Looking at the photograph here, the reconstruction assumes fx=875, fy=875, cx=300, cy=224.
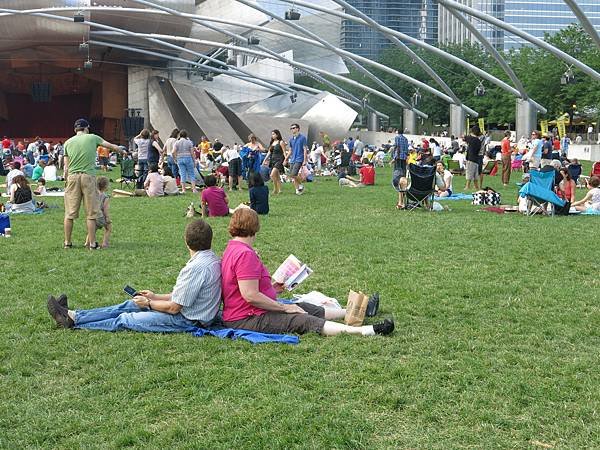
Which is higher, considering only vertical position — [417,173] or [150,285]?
[417,173]

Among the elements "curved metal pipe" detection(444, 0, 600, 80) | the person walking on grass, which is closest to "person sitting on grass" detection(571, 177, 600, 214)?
the person walking on grass

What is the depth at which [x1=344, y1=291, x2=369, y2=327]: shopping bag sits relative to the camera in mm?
6570

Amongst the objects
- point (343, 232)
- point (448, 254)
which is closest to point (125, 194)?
point (343, 232)

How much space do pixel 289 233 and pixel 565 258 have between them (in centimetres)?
420

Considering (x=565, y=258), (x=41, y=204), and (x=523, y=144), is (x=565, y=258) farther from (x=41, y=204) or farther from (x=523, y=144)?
(x=523, y=144)

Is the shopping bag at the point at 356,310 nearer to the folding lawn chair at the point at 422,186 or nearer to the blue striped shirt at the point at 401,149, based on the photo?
the folding lawn chair at the point at 422,186

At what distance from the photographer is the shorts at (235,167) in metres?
22.3

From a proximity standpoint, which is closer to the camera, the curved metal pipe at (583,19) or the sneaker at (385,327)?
the sneaker at (385,327)

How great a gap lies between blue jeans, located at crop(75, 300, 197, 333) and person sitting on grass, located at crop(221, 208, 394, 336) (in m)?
0.36

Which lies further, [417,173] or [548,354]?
[417,173]

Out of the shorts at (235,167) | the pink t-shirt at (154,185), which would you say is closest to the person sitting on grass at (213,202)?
the pink t-shirt at (154,185)

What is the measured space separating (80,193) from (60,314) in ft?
15.2

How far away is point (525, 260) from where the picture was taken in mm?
9930

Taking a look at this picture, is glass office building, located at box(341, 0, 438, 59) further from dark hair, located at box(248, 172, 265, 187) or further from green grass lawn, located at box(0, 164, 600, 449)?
green grass lawn, located at box(0, 164, 600, 449)
